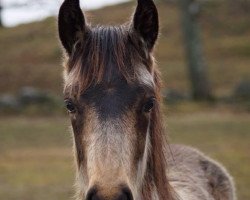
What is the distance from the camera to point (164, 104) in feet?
21.7

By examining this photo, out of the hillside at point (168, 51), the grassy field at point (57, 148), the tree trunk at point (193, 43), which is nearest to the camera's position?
the grassy field at point (57, 148)

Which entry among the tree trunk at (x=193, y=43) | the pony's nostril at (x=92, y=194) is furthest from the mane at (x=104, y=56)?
the tree trunk at (x=193, y=43)

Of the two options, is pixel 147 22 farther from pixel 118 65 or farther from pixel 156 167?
pixel 156 167

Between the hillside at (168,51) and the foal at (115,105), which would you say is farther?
the hillside at (168,51)

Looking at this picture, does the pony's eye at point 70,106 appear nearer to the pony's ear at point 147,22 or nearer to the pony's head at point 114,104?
the pony's head at point 114,104

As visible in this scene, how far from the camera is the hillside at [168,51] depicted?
100ft

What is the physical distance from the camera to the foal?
3.94m

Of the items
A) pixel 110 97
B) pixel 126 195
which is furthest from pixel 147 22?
pixel 126 195

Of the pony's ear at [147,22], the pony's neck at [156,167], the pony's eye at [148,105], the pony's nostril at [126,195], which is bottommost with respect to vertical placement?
the pony's neck at [156,167]

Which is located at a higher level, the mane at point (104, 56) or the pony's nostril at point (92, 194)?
the mane at point (104, 56)

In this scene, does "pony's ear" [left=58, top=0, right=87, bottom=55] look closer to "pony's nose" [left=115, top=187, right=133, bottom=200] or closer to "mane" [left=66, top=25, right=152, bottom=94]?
"mane" [left=66, top=25, right=152, bottom=94]

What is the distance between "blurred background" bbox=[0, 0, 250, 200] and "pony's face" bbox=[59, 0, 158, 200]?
639 mm

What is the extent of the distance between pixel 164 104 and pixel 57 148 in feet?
34.4

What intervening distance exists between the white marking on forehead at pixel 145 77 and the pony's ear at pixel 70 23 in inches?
17.9
